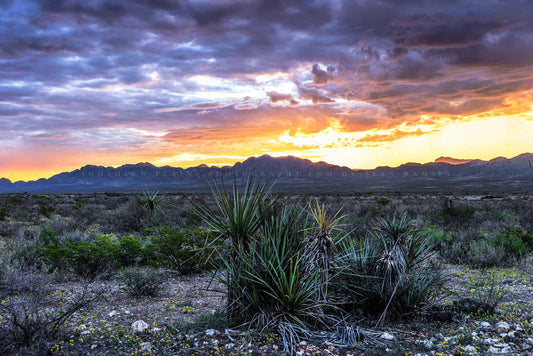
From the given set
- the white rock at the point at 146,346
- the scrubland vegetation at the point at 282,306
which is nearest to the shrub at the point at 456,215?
the scrubland vegetation at the point at 282,306

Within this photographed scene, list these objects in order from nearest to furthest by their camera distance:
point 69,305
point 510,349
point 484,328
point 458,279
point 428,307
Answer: point 510,349 < point 484,328 < point 428,307 < point 69,305 < point 458,279

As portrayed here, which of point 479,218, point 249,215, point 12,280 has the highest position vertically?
point 249,215

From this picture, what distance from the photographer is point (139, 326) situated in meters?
5.72

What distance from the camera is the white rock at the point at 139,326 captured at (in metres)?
5.64

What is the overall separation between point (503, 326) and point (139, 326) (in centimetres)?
596

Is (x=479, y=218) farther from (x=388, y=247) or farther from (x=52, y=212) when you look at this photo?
(x=52, y=212)

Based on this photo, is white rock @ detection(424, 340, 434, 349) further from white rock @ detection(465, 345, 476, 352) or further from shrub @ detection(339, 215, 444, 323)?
A: shrub @ detection(339, 215, 444, 323)

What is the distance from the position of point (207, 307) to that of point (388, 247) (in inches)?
152

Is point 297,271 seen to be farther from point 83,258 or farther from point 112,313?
point 83,258

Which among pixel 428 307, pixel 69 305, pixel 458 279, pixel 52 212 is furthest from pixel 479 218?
pixel 52 212

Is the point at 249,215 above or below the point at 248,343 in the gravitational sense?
above

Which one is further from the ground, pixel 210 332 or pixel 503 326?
pixel 210 332

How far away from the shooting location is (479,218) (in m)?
19.8

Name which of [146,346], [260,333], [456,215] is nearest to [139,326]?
[146,346]
